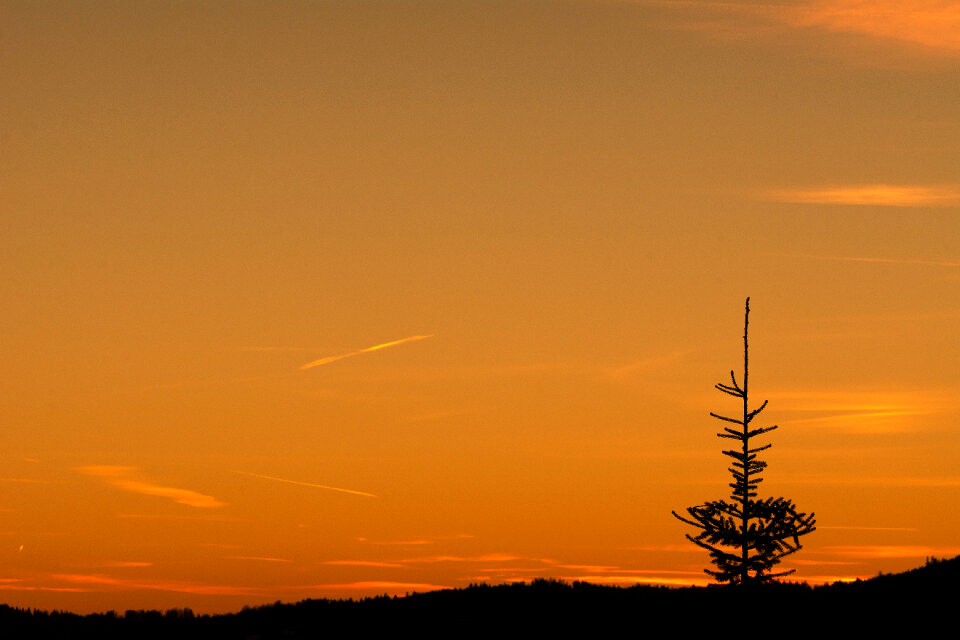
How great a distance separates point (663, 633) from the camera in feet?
79.2

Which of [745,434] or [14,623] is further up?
[745,434]

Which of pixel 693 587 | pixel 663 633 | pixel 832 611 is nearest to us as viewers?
pixel 663 633

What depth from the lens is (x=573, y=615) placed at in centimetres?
2597

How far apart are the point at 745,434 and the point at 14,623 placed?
2064cm

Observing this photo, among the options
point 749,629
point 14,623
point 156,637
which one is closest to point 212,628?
point 156,637

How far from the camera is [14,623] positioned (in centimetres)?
2905

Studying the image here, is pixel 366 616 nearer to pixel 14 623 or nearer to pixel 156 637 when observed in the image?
pixel 156 637

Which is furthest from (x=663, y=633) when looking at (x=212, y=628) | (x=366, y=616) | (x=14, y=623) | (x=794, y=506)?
(x=14, y=623)

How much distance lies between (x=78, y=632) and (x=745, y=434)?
19.4 metres

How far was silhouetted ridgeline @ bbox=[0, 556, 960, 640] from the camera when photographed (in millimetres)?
24547

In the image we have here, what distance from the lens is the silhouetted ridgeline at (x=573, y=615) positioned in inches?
966

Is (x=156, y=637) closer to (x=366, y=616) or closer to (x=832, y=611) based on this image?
(x=366, y=616)

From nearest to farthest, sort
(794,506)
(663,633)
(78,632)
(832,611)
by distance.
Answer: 1. (663,633)
2. (832,611)
3. (78,632)
4. (794,506)

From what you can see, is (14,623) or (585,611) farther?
(14,623)
